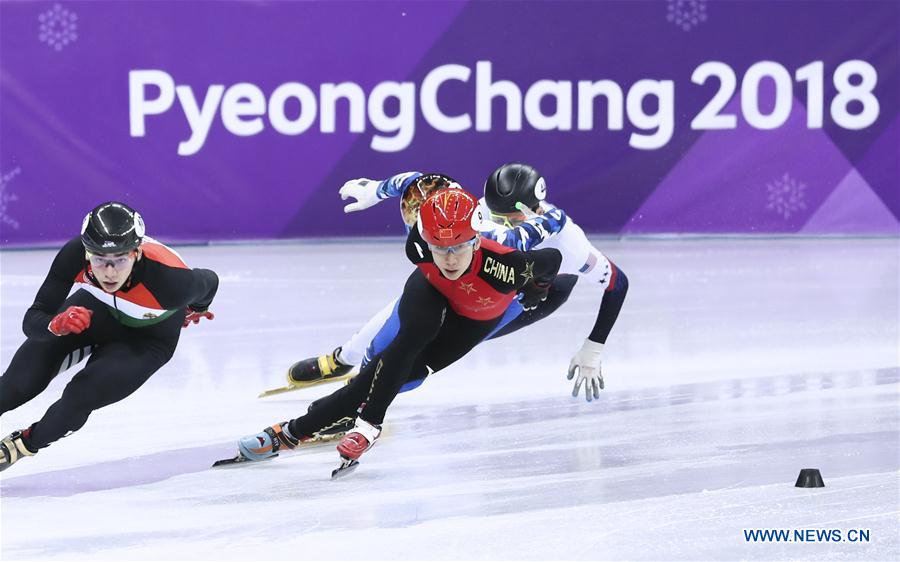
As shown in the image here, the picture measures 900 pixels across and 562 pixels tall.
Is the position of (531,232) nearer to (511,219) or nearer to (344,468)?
(511,219)

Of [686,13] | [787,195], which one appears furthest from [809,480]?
[686,13]

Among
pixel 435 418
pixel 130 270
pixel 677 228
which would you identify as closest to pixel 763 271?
pixel 677 228

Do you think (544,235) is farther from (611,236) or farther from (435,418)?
(611,236)

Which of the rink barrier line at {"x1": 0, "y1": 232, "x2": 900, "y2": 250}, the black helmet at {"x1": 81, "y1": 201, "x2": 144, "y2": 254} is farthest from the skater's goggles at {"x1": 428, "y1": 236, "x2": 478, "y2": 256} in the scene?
the rink barrier line at {"x1": 0, "y1": 232, "x2": 900, "y2": 250}

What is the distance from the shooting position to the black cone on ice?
4141mm

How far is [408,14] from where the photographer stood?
10148mm

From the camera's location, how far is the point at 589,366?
5160mm

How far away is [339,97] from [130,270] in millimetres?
6056

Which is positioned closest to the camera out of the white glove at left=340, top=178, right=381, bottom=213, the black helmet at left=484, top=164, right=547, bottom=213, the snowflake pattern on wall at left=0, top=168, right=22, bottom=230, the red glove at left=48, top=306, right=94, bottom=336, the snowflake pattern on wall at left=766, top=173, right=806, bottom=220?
the red glove at left=48, top=306, right=94, bottom=336

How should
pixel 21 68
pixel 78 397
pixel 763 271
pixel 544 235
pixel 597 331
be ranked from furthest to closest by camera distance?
pixel 21 68
pixel 763 271
pixel 597 331
pixel 544 235
pixel 78 397

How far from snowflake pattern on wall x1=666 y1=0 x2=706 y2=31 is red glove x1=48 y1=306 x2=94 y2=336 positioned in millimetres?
6851

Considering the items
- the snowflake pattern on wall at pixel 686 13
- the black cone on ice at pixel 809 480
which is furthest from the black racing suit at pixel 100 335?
the snowflake pattern on wall at pixel 686 13

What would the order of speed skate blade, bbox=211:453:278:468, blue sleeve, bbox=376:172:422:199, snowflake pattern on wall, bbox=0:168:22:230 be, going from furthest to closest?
snowflake pattern on wall, bbox=0:168:22:230, blue sleeve, bbox=376:172:422:199, speed skate blade, bbox=211:453:278:468

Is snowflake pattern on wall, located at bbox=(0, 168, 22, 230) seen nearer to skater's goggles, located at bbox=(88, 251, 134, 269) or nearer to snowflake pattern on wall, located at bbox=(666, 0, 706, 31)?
snowflake pattern on wall, located at bbox=(666, 0, 706, 31)
